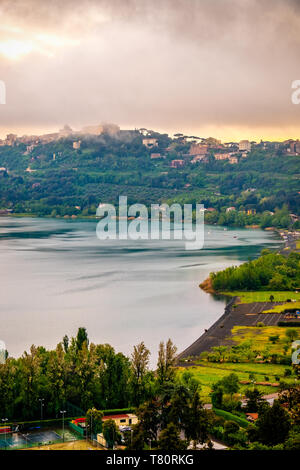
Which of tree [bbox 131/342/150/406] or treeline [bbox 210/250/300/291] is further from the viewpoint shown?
treeline [bbox 210/250/300/291]

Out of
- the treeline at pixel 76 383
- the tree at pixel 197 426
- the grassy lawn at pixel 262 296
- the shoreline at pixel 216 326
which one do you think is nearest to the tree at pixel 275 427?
→ the tree at pixel 197 426

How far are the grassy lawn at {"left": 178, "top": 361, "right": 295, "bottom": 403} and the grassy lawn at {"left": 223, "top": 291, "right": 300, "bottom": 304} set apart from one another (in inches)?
189

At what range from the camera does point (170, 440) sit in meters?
4.88

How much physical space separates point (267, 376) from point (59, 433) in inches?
123

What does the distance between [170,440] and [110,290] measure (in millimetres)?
9949

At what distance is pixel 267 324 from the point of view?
11133mm

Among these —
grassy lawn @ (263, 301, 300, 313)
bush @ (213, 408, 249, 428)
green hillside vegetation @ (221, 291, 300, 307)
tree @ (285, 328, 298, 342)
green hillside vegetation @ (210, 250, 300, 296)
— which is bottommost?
bush @ (213, 408, 249, 428)

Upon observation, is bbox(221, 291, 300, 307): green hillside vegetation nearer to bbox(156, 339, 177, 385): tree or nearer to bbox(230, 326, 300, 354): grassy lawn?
bbox(230, 326, 300, 354): grassy lawn

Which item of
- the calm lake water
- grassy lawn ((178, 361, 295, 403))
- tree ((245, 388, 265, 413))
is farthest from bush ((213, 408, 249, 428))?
the calm lake water

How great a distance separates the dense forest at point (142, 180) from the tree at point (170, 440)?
29.9 meters

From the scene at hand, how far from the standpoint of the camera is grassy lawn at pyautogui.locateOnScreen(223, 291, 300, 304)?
44.6 feet

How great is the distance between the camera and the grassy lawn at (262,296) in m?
13.6

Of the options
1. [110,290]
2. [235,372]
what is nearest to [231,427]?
[235,372]
